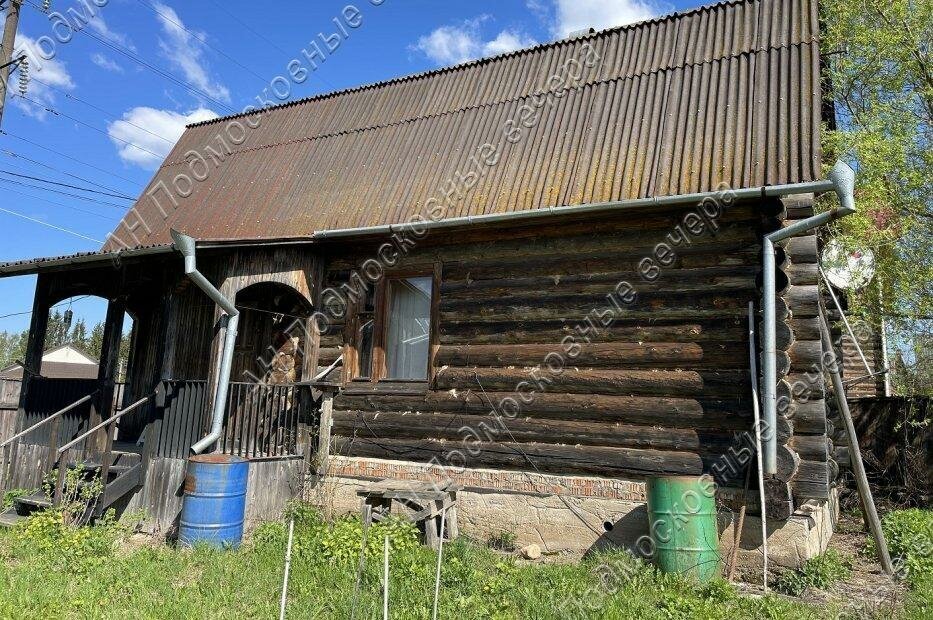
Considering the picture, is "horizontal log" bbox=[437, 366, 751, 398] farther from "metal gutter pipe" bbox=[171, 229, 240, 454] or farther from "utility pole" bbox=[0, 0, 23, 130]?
"utility pole" bbox=[0, 0, 23, 130]

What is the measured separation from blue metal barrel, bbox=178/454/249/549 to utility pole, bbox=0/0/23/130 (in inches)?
339

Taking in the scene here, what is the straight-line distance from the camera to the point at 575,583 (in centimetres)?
584

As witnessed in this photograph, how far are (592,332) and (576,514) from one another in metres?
2.02

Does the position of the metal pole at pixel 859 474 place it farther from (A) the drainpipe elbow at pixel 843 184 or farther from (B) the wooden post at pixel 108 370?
(B) the wooden post at pixel 108 370

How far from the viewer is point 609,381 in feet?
23.9

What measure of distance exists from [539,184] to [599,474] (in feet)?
11.8

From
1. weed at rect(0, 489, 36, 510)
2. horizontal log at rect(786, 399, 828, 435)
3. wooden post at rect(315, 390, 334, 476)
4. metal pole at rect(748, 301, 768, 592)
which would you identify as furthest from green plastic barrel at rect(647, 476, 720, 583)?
weed at rect(0, 489, 36, 510)

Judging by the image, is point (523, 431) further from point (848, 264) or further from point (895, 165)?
point (895, 165)

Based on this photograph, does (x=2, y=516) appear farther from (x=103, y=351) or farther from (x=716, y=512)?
(x=716, y=512)

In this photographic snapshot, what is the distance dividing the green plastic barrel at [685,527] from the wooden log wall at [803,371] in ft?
2.74

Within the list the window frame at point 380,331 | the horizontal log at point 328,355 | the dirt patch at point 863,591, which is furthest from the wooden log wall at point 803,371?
the horizontal log at point 328,355

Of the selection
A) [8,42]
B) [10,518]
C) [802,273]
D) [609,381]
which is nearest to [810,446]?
[802,273]

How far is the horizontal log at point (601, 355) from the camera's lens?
677 cm

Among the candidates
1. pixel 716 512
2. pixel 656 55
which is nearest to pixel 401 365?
pixel 716 512
